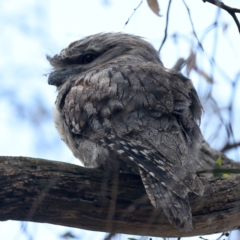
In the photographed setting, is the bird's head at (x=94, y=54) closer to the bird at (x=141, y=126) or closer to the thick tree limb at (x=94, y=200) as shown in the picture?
the bird at (x=141, y=126)

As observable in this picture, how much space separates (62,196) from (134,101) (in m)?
0.84

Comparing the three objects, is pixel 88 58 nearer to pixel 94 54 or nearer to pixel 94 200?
pixel 94 54

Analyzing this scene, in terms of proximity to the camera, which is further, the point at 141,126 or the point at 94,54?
the point at 94,54

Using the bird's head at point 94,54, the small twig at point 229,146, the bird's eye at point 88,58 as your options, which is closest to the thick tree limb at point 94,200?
the small twig at point 229,146

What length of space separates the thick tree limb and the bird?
0.63ft

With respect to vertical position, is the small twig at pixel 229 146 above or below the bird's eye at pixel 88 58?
below

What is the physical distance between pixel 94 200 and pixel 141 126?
57cm

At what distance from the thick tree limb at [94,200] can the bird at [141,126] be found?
0.63 ft

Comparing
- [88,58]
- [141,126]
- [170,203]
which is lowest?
[170,203]

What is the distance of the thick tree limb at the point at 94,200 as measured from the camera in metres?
2.49

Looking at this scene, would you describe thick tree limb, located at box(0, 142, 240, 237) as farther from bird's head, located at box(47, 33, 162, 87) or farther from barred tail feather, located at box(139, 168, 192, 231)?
bird's head, located at box(47, 33, 162, 87)

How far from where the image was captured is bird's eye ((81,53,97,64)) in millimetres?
4234

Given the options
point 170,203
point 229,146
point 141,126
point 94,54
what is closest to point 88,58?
point 94,54

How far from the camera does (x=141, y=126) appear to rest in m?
2.92
